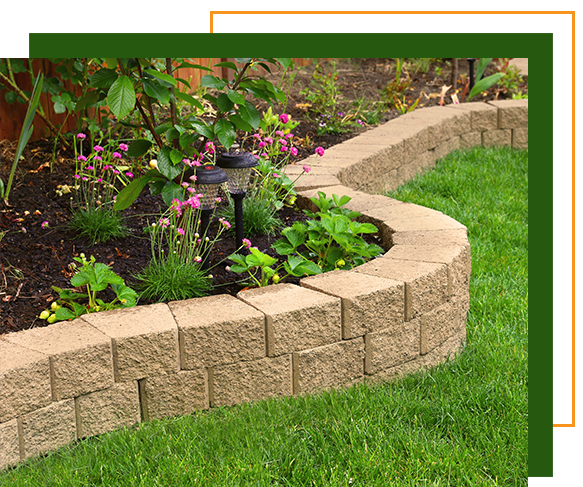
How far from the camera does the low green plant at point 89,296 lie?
2615 mm

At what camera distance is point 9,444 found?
226cm

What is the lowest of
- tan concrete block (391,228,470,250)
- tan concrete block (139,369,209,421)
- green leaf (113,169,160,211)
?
tan concrete block (139,369,209,421)

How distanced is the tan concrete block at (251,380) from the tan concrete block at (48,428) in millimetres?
528

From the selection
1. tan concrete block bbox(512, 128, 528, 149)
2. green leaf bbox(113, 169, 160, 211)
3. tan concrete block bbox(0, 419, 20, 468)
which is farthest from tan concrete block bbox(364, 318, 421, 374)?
tan concrete block bbox(512, 128, 528, 149)

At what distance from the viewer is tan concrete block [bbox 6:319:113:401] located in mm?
2303

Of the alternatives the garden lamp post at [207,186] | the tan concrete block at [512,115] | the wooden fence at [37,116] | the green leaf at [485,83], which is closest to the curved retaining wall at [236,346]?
the garden lamp post at [207,186]

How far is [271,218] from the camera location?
3664 mm

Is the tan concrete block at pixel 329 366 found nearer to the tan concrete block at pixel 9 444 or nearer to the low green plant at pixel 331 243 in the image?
the low green plant at pixel 331 243

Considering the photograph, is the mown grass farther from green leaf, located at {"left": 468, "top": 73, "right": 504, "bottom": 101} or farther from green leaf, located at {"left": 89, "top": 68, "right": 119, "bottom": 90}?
green leaf, located at {"left": 468, "top": 73, "right": 504, "bottom": 101}

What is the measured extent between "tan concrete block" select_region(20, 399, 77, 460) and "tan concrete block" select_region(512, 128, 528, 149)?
5.41 meters

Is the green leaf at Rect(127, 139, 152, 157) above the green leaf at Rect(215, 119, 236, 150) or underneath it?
underneath

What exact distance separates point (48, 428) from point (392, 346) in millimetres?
1392

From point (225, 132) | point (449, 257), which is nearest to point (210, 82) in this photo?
point (225, 132)

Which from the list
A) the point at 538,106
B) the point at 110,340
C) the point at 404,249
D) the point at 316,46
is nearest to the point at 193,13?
the point at 316,46
